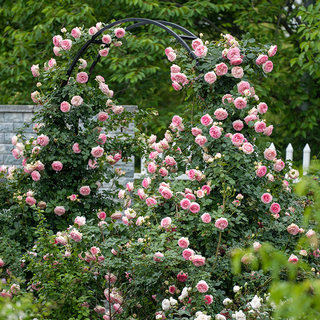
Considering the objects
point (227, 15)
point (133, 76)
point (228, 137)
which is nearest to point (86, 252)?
point (228, 137)

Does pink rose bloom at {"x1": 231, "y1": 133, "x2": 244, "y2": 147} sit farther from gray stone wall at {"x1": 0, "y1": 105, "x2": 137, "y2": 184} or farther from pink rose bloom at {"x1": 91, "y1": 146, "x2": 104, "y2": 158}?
gray stone wall at {"x1": 0, "y1": 105, "x2": 137, "y2": 184}

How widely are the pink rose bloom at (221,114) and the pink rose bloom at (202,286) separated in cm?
112

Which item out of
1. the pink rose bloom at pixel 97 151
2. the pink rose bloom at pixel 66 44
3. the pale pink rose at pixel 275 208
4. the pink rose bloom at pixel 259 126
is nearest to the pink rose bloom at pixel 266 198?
the pale pink rose at pixel 275 208

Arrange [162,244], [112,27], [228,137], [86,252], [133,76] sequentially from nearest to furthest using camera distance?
1. [162,244]
2. [86,252]
3. [228,137]
4. [112,27]
5. [133,76]

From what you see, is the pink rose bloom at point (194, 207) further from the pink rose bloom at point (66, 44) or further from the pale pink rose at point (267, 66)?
the pink rose bloom at point (66, 44)

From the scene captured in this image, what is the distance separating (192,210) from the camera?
295 cm

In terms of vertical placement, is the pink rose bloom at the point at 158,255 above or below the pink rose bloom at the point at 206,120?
below

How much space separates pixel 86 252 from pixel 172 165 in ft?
2.94

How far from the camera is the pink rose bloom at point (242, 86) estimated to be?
3.24 m

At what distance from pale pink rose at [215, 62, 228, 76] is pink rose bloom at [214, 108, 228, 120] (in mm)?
241

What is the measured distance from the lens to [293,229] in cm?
310

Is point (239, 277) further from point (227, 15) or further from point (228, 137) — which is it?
point (227, 15)

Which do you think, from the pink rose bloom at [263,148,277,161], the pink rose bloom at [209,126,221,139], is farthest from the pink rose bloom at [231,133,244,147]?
the pink rose bloom at [263,148,277,161]

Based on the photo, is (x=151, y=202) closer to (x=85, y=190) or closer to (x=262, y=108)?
(x=85, y=190)
